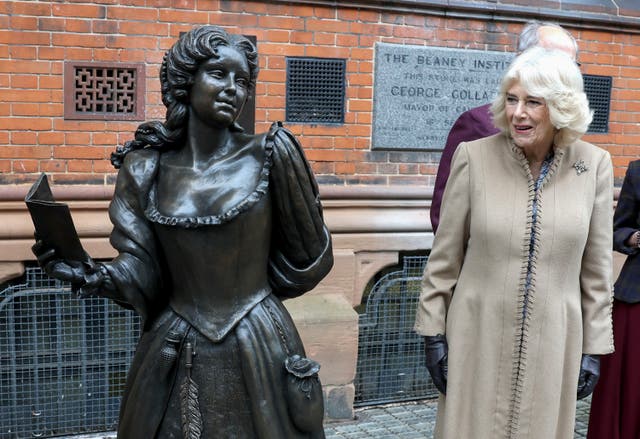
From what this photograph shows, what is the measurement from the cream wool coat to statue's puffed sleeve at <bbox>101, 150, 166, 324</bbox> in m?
1.06

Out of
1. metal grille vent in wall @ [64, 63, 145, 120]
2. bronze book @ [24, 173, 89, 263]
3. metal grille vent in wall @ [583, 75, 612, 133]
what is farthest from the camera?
metal grille vent in wall @ [583, 75, 612, 133]

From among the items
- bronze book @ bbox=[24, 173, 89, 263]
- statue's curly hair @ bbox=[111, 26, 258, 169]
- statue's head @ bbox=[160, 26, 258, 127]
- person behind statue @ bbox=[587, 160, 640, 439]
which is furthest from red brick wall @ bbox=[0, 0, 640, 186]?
bronze book @ bbox=[24, 173, 89, 263]

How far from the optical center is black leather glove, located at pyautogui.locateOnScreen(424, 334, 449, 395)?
2963 millimetres

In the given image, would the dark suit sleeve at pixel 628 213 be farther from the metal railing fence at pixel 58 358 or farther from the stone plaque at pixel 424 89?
the metal railing fence at pixel 58 358

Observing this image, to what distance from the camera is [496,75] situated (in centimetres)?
583

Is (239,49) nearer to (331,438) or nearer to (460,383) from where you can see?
(460,383)

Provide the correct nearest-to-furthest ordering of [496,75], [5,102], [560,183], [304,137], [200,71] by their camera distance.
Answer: [200,71]
[560,183]
[5,102]
[304,137]
[496,75]

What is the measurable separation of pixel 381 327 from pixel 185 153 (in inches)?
134

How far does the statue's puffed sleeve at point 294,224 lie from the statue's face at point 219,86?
171mm

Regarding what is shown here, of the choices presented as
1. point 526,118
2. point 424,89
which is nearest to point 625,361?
point 526,118

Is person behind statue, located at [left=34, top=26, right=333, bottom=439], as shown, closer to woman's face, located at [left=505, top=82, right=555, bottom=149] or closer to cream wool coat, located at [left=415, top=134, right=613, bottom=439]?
cream wool coat, located at [left=415, top=134, right=613, bottom=439]

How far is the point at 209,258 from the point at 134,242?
0.24m

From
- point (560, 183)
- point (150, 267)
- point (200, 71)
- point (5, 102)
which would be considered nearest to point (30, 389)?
point (5, 102)

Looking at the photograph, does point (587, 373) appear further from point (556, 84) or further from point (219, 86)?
point (219, 86)
